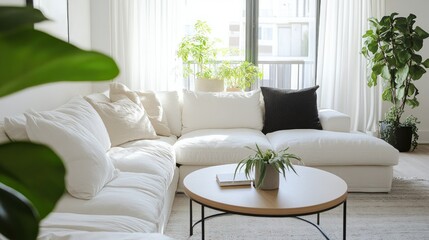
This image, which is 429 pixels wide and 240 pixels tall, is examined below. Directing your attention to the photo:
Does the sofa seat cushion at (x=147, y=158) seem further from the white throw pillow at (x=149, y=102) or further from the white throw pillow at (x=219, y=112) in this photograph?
the white throw pillow at (x=219, y=112)

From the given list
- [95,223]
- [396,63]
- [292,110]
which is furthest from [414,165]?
[95,223]

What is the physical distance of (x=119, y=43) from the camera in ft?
16.4

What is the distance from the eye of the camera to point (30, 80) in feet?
1.00

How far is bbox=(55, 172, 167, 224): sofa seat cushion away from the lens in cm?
199

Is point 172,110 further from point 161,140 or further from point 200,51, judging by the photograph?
point 200,51

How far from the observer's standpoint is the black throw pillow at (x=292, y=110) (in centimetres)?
404

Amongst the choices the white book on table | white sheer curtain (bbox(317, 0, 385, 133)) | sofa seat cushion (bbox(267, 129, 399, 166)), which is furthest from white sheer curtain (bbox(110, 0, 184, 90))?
the white book on table

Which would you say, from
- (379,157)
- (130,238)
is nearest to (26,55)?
(130,238)

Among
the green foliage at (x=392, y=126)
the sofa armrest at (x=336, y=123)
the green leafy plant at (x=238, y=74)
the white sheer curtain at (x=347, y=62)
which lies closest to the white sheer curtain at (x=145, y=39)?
the green leafy plant at (x=238, y=74)

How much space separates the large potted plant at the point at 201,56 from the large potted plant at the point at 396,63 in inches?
65.2

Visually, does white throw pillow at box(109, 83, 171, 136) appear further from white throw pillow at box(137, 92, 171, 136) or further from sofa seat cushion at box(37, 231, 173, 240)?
sofa seat cushion at box(37, 231, 173, 240)

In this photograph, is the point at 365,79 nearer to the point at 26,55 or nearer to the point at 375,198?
the point at 375,198

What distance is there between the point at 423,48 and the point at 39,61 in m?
5.96

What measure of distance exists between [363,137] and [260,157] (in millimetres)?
1525
